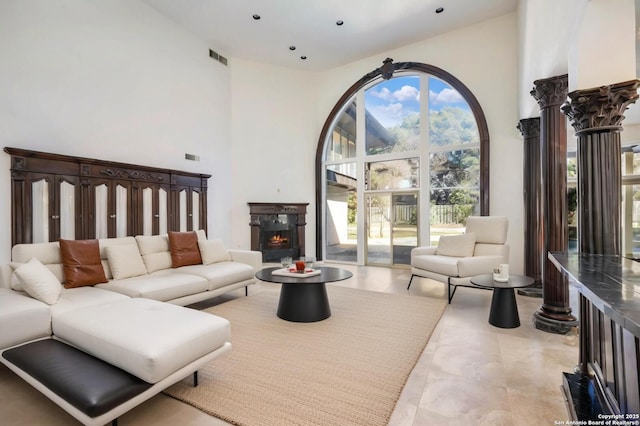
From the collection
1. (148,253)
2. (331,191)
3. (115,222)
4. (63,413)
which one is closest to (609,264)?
(63,413)

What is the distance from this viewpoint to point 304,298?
345cm

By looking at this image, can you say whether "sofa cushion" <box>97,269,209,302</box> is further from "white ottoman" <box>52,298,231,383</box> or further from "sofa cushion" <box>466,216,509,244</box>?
"sofa cushion" <box>466,216,509,244</box>

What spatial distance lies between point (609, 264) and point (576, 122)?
3.36ft

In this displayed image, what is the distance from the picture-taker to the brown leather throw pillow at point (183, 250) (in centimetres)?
431

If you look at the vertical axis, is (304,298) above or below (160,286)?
below

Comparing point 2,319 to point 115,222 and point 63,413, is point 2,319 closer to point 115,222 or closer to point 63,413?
point 63,413

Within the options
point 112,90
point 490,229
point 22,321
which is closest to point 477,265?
point 490,229

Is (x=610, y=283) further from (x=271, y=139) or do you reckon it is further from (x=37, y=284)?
(x=271, y=139)

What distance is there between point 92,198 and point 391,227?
5.65m

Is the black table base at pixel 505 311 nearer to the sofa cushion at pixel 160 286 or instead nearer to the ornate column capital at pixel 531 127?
the ornate column capital at pixel 531 127

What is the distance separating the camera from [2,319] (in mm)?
2219

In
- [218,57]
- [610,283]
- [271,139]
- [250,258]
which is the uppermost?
[218,57]

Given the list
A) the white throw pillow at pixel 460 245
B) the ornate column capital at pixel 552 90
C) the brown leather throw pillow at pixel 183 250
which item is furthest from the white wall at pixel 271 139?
the ornate column capital at pixel 552 90

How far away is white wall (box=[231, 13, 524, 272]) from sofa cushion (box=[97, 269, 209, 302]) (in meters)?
3.13
